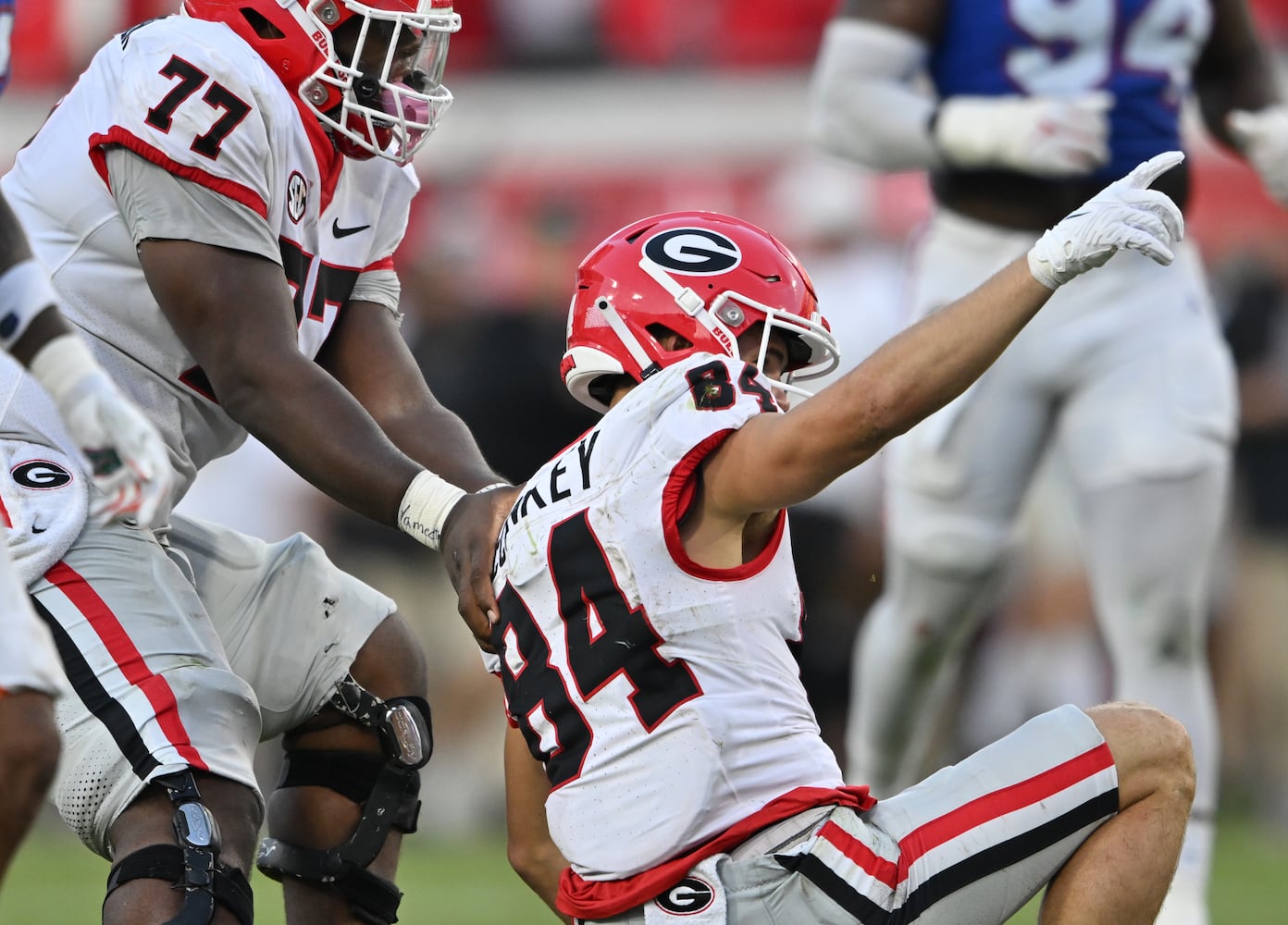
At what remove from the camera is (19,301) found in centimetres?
271

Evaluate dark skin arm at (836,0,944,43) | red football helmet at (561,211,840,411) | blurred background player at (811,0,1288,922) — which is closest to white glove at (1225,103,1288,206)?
blurred background player at (811,0,1288,922)

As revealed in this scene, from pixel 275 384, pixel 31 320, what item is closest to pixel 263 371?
pixel 275 384

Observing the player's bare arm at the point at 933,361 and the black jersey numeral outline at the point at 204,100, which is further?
the black jersey numeral outline at the point at 204,100

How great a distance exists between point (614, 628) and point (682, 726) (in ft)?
0.58

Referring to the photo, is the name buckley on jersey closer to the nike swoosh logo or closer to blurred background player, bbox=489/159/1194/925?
blurred background player, bbox=489/159/1194/925

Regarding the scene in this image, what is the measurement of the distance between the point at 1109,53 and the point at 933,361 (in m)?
2.51

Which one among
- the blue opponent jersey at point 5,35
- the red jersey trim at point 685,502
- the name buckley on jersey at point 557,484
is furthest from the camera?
the blue opponent jersey at point 5,35

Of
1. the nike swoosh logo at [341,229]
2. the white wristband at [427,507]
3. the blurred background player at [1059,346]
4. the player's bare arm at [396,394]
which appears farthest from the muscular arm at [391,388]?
the blurred background player at [1059,346]

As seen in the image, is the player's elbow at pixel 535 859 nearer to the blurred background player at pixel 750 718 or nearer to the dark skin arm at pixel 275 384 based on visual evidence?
the blurred background player at pixel 750 718

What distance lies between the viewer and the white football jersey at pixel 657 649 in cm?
282

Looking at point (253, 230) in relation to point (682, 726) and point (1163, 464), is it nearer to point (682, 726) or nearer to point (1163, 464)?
point (682, 726)

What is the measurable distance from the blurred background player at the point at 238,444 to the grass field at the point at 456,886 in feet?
7.64

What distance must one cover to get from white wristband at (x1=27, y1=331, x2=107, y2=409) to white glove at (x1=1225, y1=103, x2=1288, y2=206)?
3450 mm

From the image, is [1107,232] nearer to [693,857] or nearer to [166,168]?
[693,857]
